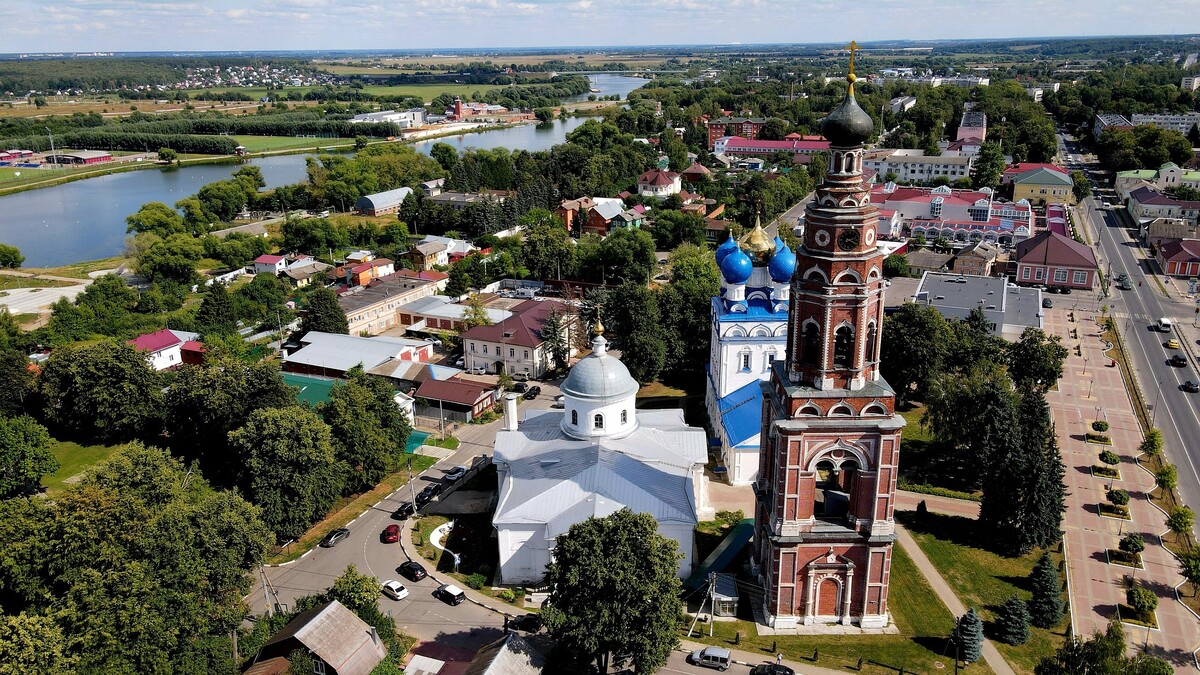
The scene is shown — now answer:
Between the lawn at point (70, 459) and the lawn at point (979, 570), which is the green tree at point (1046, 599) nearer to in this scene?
the lawn at point (979, 570)

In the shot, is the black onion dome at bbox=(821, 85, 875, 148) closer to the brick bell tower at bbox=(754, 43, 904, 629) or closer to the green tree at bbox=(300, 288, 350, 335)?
the brick bell tower at bbox=(754, 43, 904, 629)

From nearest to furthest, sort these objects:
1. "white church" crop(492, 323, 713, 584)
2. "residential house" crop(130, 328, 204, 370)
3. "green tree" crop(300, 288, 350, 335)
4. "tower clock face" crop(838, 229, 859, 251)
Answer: "tower clock face" crop(838, 229, 859, 251) < "white church" crop(492, 323, 713, 584) < "residential house" crop(130, 328, 204, 370) < "green tree" crop(300, 288, 350, 335)

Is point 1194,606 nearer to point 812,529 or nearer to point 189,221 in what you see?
point 812,529

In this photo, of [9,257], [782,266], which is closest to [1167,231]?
[782,266]

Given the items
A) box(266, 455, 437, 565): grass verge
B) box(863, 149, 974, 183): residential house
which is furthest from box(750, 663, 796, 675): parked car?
box(863, 149, 974, 183): residential house

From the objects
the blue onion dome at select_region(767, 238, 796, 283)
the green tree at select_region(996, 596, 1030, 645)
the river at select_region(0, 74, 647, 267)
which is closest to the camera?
the green tree at select_region(996, 596, 1030, 645)

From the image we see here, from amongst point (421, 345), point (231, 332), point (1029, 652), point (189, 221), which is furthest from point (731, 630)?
point (189, 221)

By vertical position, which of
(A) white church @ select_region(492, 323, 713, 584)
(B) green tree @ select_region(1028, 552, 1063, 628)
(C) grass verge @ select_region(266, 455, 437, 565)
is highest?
(A) white church @ select_region(492, 323, 713, 584)
